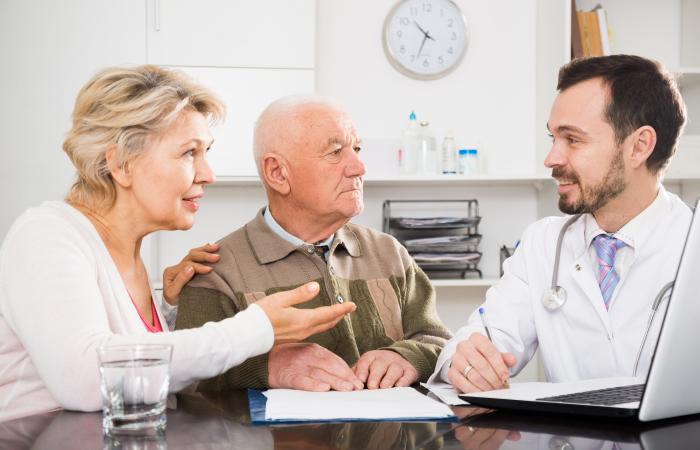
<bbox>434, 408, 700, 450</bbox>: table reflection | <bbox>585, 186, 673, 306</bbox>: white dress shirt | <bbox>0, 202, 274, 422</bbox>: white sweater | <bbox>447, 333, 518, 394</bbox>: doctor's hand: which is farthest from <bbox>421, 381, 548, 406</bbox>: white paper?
<bbox>585, 186, 673, 306</bbox>: white dress shirt

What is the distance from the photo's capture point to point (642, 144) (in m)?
1.47

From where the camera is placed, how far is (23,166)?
2.72 m

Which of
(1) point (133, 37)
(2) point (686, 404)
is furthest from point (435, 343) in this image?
(1) point (133, 37)

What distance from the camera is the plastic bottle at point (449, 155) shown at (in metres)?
2.98

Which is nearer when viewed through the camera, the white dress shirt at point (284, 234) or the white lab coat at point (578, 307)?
the white lab coat at point (578, 307)

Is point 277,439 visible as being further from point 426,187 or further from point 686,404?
point 426,187

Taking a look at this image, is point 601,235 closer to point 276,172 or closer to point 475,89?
point 276,172

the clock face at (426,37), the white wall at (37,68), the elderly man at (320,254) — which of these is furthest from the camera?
the clock face at (426,37)

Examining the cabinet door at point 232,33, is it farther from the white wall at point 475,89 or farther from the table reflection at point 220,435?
the table reflection at point 220,435

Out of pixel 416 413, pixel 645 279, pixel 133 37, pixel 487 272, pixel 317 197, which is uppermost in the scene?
pixel 133 37

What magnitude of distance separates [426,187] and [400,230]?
34 cm

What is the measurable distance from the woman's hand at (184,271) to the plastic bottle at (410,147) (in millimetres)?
1595

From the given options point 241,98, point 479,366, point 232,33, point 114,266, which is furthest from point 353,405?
point 232,33

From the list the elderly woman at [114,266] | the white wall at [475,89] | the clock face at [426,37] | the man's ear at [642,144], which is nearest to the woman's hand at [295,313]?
the elderly woman at [114,266]
